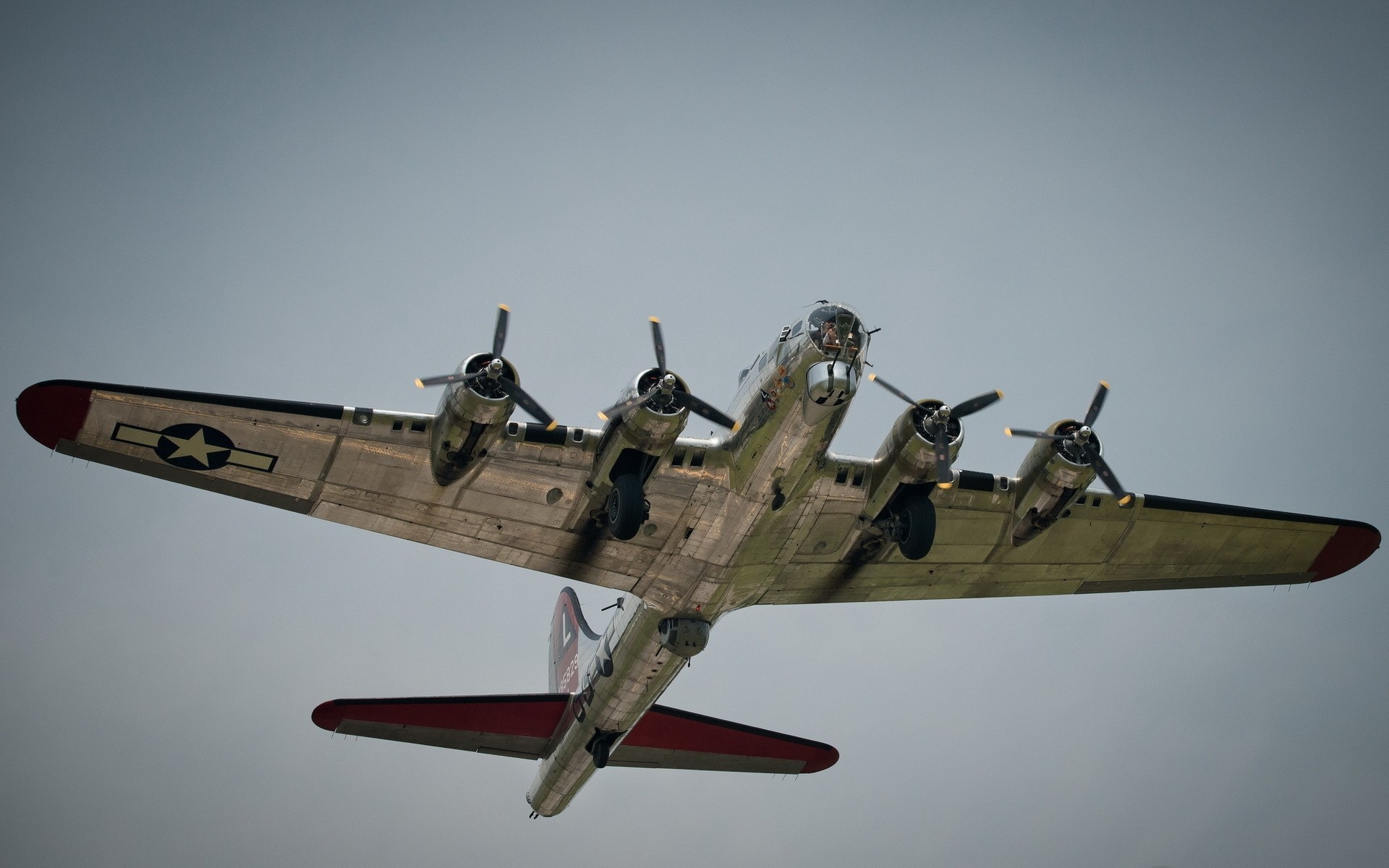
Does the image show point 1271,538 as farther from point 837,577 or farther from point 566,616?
point 566,616

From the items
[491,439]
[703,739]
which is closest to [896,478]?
[491,439]

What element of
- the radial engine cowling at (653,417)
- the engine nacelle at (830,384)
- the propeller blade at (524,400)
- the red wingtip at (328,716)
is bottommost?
the red wingtip at (328,716)

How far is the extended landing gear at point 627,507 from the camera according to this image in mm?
16547

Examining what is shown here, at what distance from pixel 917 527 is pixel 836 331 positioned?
4287mm

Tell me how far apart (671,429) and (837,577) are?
6675 mm

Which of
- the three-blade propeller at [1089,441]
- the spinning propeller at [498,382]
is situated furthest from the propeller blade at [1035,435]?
the spinning propeller at [498,382]

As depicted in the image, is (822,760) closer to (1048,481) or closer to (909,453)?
(1048,481)

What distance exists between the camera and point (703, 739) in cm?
2370

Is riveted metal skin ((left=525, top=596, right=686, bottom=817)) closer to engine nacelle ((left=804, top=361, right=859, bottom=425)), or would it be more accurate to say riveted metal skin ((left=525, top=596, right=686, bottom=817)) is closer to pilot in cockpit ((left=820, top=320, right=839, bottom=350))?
engine nacelle ((left=804, top=361, right=859, bottom=425))

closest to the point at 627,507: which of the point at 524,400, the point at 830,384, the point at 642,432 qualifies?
the point at 642,432

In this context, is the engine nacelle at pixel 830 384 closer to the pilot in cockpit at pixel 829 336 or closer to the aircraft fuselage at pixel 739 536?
the aircraft fuselage at pixel 739 536

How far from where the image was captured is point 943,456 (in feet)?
58.4

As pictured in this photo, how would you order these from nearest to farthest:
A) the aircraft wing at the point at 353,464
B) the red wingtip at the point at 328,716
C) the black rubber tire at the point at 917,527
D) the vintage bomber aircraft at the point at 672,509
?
the aircraft wing at the point at 353,464 → the vintage bomber aircraft at the point at 672,509 → the black rubber tire at the point at 917,527 → the red wingtip at the point at 328,716

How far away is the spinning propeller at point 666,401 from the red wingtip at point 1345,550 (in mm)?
14577
